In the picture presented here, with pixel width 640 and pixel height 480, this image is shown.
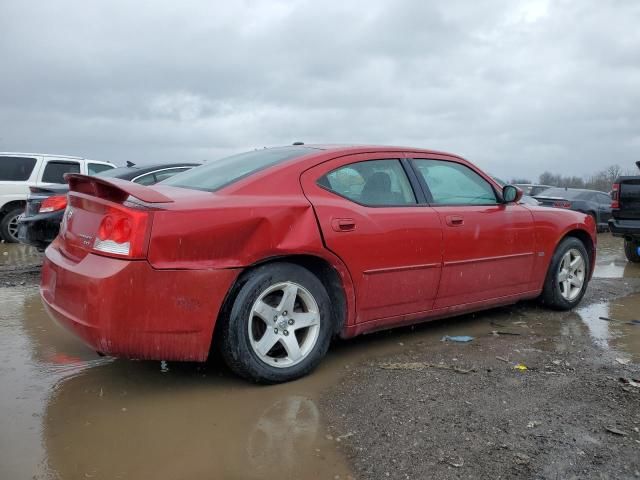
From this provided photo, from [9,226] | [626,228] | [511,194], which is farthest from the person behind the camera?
[9,226]

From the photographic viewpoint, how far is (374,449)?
251cm

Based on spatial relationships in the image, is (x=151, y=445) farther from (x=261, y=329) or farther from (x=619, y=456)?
(x=619, y=456)

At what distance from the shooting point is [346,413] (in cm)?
290

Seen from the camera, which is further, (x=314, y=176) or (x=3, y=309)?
(x=3, y=309)

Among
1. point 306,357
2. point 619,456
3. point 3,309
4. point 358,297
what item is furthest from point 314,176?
point 3,309

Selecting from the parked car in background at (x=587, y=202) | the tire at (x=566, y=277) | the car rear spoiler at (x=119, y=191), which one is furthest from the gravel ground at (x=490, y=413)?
the parked car in background at (x=587, y=202)

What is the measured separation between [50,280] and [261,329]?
4.23 ft

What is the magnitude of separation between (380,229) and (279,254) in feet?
2.59

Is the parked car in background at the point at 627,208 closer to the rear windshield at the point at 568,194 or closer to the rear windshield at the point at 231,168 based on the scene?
the rear windshield at the point at 231,168

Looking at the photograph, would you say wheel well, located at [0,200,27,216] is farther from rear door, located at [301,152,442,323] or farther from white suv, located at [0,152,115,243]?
rear door, located at [301,152,442,323]

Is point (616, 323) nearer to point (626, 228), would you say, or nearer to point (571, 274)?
point (571, 274)

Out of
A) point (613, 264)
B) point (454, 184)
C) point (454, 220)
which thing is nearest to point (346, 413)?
point (454, 220)

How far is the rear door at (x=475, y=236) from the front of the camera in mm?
4129

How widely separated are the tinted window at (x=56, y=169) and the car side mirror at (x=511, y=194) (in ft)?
28.0
